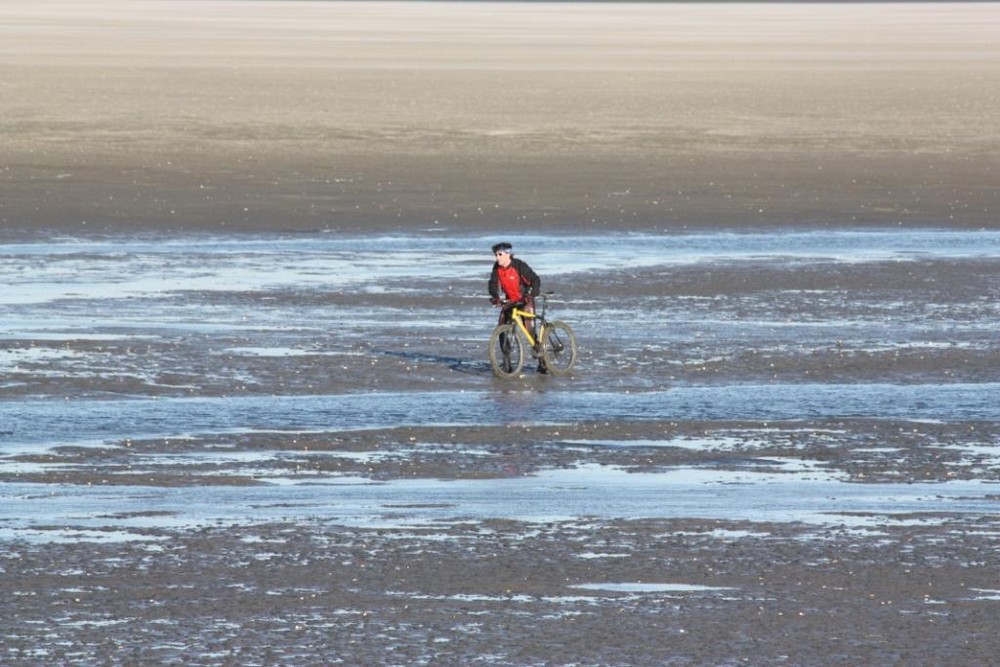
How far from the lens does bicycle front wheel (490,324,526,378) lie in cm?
1886

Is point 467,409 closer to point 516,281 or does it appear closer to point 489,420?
point 489,420

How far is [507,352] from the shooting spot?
19.0m

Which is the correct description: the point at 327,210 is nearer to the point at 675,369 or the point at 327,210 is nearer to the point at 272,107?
the point at 675,369

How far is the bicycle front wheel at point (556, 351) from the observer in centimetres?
1906

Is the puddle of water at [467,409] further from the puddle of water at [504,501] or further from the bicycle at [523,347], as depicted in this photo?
the puddle of water at [504,501]

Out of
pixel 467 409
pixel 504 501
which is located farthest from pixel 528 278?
pixel 504 501

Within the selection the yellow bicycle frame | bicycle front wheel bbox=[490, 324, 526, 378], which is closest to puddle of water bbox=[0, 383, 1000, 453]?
bicycle front wheel bbox=[490, 324, 526, 378]

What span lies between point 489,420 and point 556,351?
2662 mm

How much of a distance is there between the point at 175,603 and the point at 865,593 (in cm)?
342

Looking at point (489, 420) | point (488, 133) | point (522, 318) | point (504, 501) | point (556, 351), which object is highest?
point (488, 133)

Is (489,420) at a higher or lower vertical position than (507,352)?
lower

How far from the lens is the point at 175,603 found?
11320 mm

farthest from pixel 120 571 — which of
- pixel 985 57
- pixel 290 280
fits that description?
pixel 985 57

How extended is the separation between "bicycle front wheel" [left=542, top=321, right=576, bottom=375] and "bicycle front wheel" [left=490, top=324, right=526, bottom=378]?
0.68ft
